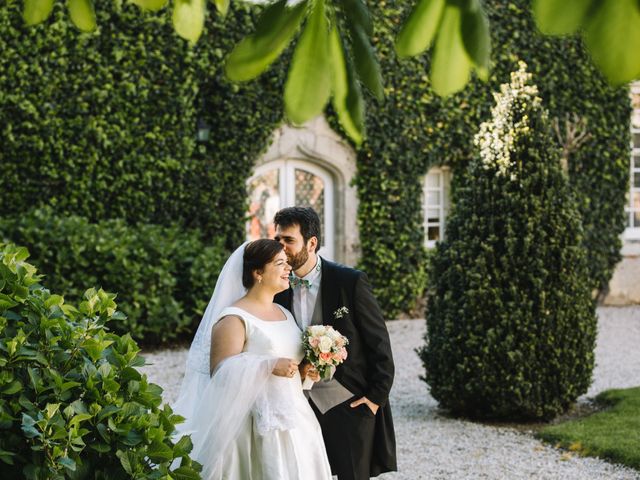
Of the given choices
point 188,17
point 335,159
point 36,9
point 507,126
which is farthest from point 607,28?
point 335,159

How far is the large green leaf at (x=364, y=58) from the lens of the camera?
53.5 inches

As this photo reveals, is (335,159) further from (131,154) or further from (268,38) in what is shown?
(268,38)

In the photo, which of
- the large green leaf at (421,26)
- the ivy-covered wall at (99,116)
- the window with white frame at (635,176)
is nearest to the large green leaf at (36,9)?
the large green leaf at (421,26)

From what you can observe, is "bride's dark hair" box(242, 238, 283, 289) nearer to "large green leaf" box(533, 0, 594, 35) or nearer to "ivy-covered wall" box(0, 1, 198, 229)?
"large green leaf" box(533, 0, 594, 35)

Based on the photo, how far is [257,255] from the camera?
3.84 m

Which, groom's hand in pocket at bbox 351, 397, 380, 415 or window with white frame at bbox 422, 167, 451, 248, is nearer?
groom's hand in pocket at bbox 351, 397, 380, 415

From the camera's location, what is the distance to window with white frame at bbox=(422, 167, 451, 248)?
42.9 feet

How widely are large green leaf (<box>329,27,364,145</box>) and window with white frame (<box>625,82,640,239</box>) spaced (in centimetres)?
1342

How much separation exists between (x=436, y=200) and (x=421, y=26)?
39.4 feet

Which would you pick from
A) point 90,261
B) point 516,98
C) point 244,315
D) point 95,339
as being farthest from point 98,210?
point 95,339

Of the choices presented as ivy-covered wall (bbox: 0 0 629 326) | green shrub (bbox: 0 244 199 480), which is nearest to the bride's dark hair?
green shrub (bbox: 0 244 199 480)

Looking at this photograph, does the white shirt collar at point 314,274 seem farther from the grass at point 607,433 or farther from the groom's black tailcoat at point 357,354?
the grass at point 607,433

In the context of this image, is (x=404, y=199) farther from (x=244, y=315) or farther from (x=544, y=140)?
(x=244, y=315)

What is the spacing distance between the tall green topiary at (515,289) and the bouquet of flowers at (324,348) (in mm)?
2875
